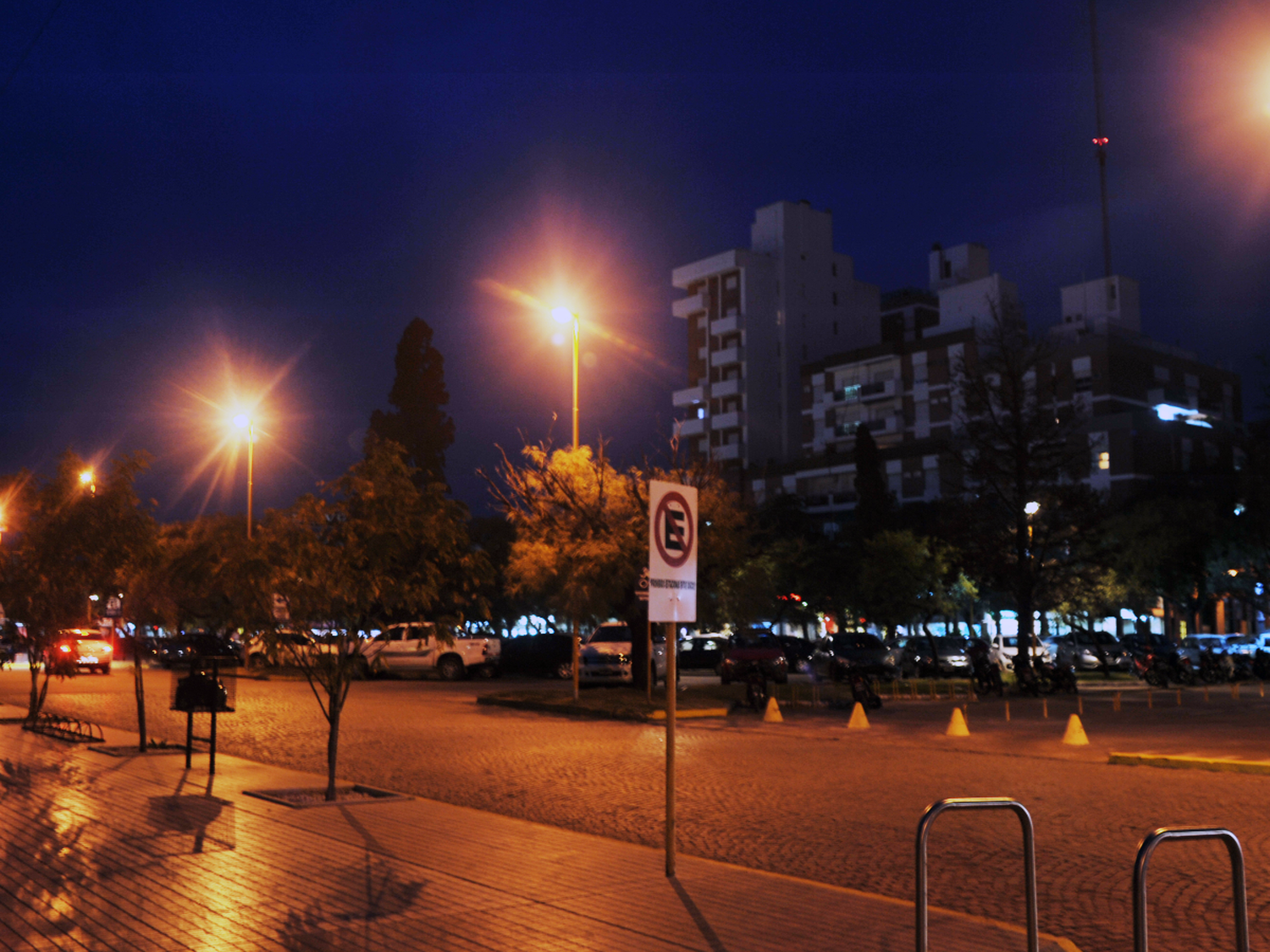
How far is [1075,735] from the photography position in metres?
18.8

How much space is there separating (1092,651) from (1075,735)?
32380 mm

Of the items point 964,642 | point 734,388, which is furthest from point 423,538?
point 734,388

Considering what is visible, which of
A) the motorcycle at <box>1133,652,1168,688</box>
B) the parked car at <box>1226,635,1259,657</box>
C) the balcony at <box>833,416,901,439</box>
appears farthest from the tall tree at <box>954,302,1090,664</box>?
the balcony at <box>833,416,901,439</box>

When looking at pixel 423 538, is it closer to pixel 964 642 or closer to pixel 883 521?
pixel 964 642

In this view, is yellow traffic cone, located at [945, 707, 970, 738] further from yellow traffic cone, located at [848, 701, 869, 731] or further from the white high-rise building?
the white high-rise building

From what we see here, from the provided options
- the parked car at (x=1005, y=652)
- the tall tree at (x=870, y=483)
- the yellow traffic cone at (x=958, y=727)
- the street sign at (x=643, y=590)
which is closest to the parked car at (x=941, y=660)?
the parked car at (x=1005, y=652)

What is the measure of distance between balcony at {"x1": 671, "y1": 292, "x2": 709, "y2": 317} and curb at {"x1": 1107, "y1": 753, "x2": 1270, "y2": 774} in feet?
252

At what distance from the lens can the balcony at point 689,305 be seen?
91438 millimetres

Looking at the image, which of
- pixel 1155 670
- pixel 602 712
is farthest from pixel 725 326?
pixel 602 712

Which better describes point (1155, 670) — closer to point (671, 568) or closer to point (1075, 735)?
point (1075, 735)

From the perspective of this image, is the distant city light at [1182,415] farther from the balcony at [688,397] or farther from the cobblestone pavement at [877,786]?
the cobblestone pavement at [877,786]

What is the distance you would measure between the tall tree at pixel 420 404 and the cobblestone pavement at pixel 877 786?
33.2 meters

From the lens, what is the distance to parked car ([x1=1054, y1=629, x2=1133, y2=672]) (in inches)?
1805

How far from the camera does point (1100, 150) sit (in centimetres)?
11088
